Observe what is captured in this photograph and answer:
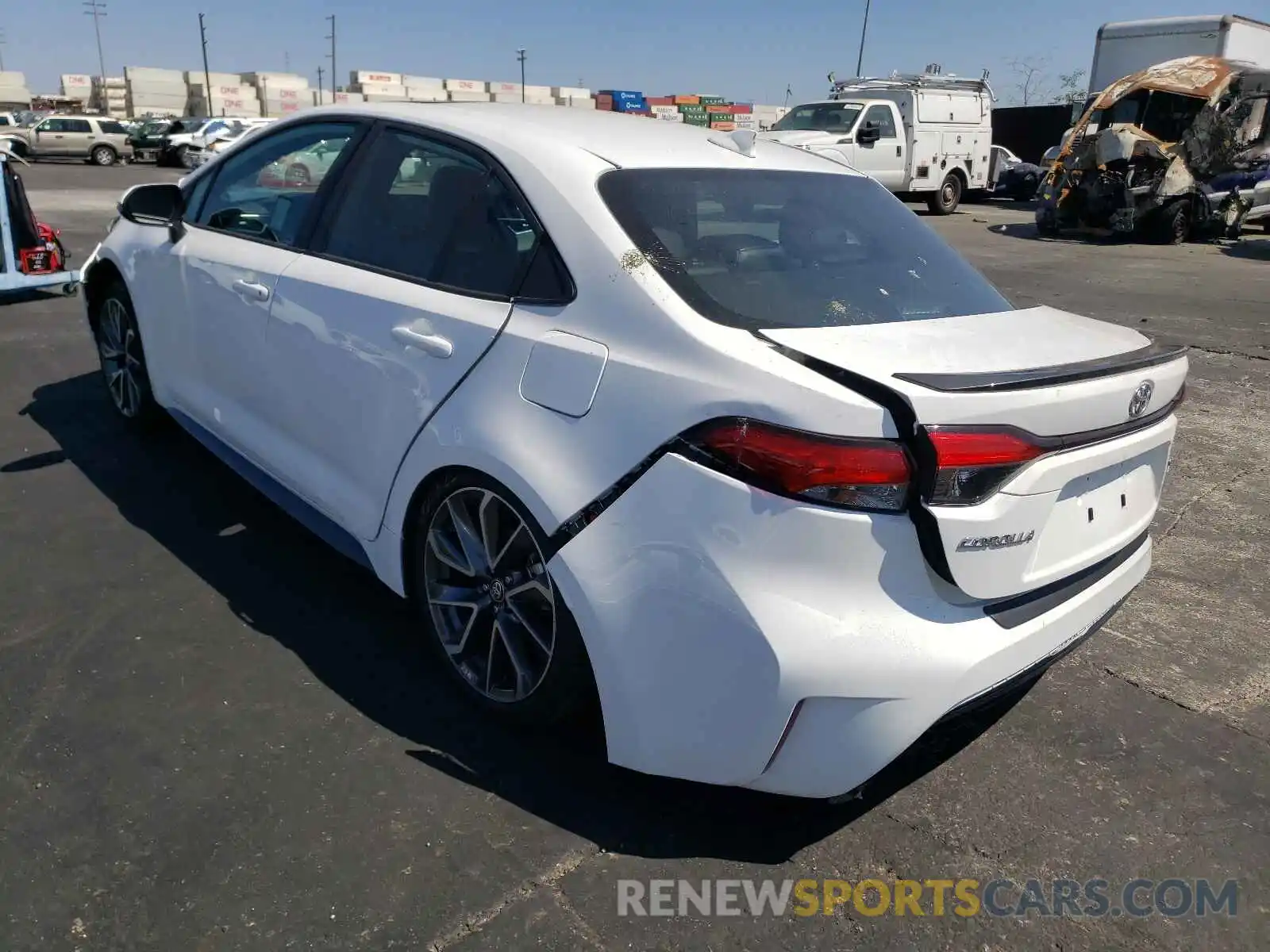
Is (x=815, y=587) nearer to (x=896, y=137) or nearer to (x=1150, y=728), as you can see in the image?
(x=1150, y=728)

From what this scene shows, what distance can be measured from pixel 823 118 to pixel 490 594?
1866cm

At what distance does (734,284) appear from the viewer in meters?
2.49

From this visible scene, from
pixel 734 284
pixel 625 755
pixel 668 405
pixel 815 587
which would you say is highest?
pixel 734 284

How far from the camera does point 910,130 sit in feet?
66.9

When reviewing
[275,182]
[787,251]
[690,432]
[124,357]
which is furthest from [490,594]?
[124,357]

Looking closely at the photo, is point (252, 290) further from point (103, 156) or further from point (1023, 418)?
point (103, 156)

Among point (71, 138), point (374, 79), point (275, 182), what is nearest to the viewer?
point (275, 182)

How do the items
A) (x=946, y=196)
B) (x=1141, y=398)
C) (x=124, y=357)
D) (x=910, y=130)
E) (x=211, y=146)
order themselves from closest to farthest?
1. (x=1141, y=398)
2. (x=124, y=357)
3. (x=910, y=130)
4. (x=946, y=196)
5. (x=211, y=146)

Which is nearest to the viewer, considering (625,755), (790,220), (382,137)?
(625,755)

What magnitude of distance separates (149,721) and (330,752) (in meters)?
0.55

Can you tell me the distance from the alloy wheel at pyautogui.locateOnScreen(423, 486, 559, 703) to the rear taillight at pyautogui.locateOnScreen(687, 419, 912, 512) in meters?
0.68

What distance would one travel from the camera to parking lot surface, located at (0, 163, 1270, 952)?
219 centimetres

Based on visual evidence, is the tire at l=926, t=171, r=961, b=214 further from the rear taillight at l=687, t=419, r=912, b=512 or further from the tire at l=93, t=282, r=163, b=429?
the rear taillight at l=687, t=419, r=912, b=512

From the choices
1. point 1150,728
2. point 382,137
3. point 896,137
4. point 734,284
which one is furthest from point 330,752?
point 896,137
